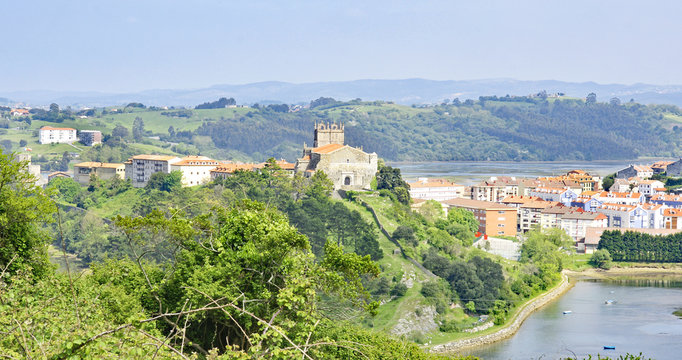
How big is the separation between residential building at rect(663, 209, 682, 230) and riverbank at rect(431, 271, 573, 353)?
635 inches

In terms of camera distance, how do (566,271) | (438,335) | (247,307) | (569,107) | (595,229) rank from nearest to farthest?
1. (247,307)
2. (438,335)
3. (566,271)
4. (595,229)
5. (569,107)

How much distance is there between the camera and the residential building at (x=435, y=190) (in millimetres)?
54000

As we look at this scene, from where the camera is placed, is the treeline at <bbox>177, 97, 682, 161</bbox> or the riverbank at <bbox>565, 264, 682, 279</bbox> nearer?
the riverbank at <bbox>565, 264, 682, 279</bbox>

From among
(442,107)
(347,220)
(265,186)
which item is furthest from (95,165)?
(442,107)

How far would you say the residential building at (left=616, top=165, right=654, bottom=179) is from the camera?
213 ft

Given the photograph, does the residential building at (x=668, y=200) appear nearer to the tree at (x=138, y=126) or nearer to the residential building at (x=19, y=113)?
the tree at (x=138, y=126)

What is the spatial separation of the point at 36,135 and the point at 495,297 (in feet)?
219

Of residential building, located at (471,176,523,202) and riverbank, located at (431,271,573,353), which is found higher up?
residential building, located at (471,176,523,202)

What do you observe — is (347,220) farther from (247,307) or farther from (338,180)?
(247,307)

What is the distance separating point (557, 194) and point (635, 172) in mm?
12073

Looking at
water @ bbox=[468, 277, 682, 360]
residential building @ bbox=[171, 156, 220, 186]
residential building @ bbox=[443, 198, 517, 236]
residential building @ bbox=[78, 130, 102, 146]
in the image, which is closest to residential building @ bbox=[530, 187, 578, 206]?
residential building @ bbox=[443, 198, 517, 236]

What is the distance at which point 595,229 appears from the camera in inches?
1793

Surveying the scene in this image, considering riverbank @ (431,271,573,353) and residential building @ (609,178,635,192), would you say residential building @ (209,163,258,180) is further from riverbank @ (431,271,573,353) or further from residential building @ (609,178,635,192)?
residential building @ (609,178,635,192)

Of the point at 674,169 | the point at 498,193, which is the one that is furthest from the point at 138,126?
the point at 674,169
